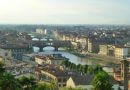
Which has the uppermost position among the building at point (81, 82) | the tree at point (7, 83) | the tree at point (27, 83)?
the tree at point (7, 83)

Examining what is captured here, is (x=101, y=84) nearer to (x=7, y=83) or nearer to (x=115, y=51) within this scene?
(x=7, y=83)

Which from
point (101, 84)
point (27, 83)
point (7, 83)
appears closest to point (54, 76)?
point (27, 83)

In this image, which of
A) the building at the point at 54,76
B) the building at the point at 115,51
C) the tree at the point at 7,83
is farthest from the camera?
the building at the point at 115,51

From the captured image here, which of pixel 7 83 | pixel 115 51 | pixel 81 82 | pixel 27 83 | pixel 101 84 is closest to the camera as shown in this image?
pixel 7 83

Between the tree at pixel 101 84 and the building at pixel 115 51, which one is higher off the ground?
the tree at pixel 101 84

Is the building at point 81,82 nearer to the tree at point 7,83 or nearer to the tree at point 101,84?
the tree at point 101,84

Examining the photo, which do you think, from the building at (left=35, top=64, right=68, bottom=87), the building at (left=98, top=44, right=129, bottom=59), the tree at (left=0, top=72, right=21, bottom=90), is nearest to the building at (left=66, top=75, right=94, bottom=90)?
the building at (left=35, top=64, right=68, bottom=87)

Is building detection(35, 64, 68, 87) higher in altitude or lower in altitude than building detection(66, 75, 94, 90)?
lower

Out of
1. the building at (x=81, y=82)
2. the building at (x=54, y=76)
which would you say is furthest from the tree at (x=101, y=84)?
the building at (x=54, y=76)

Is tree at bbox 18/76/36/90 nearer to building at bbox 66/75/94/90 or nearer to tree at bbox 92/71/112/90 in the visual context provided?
tree at bbox 92/71/112/90

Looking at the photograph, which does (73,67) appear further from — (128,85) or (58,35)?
(58,35)

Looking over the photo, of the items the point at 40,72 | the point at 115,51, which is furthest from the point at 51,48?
the point at 40,72

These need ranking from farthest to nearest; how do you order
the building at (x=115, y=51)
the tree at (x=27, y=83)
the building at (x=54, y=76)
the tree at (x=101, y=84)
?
the building at (x=115, y=51) → the building at (x=54, y=76) → the tree at (x=27, y=83) → the tree at (x=101, y=84)
